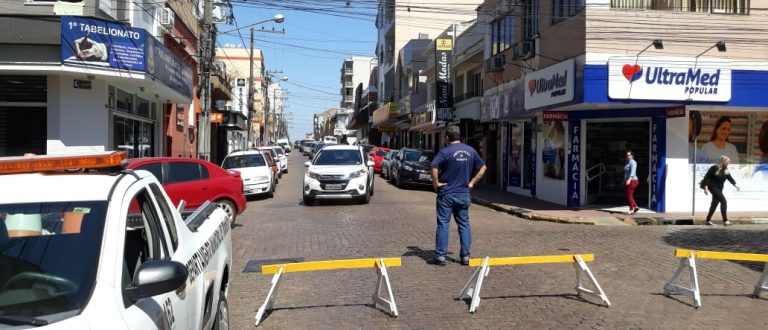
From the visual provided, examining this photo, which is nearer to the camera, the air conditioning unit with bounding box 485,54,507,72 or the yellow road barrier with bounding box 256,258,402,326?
the yellow road barrier with bounding box 256,258,402,326

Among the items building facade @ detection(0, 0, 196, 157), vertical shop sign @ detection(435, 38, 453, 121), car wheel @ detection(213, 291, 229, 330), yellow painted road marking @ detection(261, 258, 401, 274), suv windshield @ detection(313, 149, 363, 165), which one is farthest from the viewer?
vertical shop sign @ detection(435, 38, 453, 121)

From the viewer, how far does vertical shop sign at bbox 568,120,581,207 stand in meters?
18.7

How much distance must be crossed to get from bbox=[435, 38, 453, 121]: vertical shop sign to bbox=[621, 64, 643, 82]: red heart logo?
18.2 meters

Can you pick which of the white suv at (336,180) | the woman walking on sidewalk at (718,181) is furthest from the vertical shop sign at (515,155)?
the woman walking on sidewalk at (718,181)

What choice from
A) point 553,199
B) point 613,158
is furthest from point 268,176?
point 613,158

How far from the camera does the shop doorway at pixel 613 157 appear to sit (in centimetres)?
1850

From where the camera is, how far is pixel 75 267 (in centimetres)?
285

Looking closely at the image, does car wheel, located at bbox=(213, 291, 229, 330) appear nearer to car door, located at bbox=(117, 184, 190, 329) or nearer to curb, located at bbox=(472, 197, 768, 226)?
car door, located at bbox=(117, 184, 190, 329)

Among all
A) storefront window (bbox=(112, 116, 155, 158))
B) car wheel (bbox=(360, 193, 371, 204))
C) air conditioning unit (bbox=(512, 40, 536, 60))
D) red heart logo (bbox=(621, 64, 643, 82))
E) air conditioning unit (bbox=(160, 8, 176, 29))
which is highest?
air conditioning unit (bbox=(160, 8, 176, 29))

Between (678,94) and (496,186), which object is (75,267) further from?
→ (496,186)

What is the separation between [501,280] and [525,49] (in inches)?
559

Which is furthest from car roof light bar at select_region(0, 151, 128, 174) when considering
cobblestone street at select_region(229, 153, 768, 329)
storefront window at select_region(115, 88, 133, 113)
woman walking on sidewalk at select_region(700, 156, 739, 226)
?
storefront window at select_region(115, 88, 133, 113)

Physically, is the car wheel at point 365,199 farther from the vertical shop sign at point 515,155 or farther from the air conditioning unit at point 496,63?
the air conditioning unit at point 496,63

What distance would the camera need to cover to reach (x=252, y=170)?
20750 millimetres
